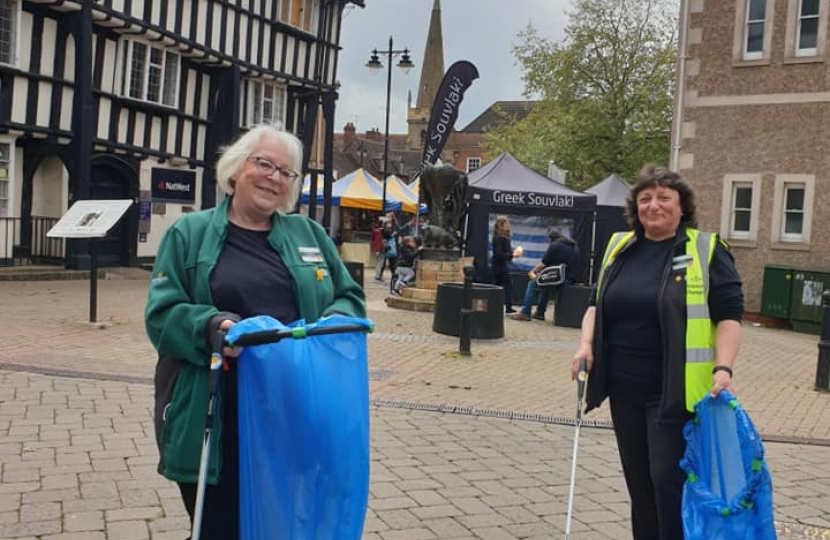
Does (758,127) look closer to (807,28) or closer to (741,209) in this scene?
(741,209)

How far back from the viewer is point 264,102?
25016 millimetres

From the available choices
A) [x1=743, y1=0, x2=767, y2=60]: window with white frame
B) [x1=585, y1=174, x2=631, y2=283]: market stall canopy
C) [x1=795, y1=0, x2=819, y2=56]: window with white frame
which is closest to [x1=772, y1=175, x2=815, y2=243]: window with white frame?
[x1=795, y1=0, x2=819, y2=56]: window with white frame

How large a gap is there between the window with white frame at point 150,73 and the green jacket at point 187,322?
18525 millimetres

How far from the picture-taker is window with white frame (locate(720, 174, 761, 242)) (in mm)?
17141

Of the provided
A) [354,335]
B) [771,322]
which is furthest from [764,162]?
[354,335]

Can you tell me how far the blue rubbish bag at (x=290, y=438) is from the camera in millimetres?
2477

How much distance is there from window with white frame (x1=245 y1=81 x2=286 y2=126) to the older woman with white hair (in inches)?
858

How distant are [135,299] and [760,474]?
1322cm

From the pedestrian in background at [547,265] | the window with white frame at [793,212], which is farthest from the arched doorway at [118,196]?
the window with white frame at [793,212]

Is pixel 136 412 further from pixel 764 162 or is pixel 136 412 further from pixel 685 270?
pixel 764 162

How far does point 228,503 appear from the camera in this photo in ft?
8.95

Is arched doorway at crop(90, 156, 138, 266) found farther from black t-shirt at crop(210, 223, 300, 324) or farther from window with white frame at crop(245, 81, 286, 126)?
black t-shirt at crop(210, 223, 300, 324)

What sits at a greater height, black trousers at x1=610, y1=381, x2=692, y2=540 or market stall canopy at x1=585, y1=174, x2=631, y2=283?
market stall canopy at x1=585, y1=174, x2=631, y2=283

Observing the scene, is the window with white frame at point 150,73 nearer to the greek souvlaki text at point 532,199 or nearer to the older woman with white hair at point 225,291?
the greek souvlaki text at point 532,199
